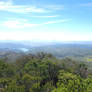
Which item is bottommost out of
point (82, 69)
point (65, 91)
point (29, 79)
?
point (82, 69)

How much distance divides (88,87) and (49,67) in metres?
16.8

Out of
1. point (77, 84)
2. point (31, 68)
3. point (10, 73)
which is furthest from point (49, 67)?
point (77, 84)

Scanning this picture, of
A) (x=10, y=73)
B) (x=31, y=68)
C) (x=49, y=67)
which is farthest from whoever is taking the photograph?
(x=49, y=67)

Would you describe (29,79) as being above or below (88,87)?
below

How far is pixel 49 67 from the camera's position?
2320 centimetres

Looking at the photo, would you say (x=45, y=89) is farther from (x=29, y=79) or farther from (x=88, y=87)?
(x=88, y=87)

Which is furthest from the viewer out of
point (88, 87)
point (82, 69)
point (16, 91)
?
point (82, 69)

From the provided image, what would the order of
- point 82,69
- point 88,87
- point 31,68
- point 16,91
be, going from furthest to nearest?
1. point 82,69
2. point 31,68
3. point 16,91
4. point 88,87

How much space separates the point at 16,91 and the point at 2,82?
3.56m

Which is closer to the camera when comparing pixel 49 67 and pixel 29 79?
pixel 29 79

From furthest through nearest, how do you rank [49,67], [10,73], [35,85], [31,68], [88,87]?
[49,67]
[31,68]
[10,73]
[35,85]
[88,87]

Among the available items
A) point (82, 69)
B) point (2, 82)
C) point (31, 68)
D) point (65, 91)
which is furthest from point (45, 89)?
point (82, 69)

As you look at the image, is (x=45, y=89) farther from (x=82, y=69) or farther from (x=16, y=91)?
(x=82, y=69)

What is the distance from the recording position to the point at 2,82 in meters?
15.4
